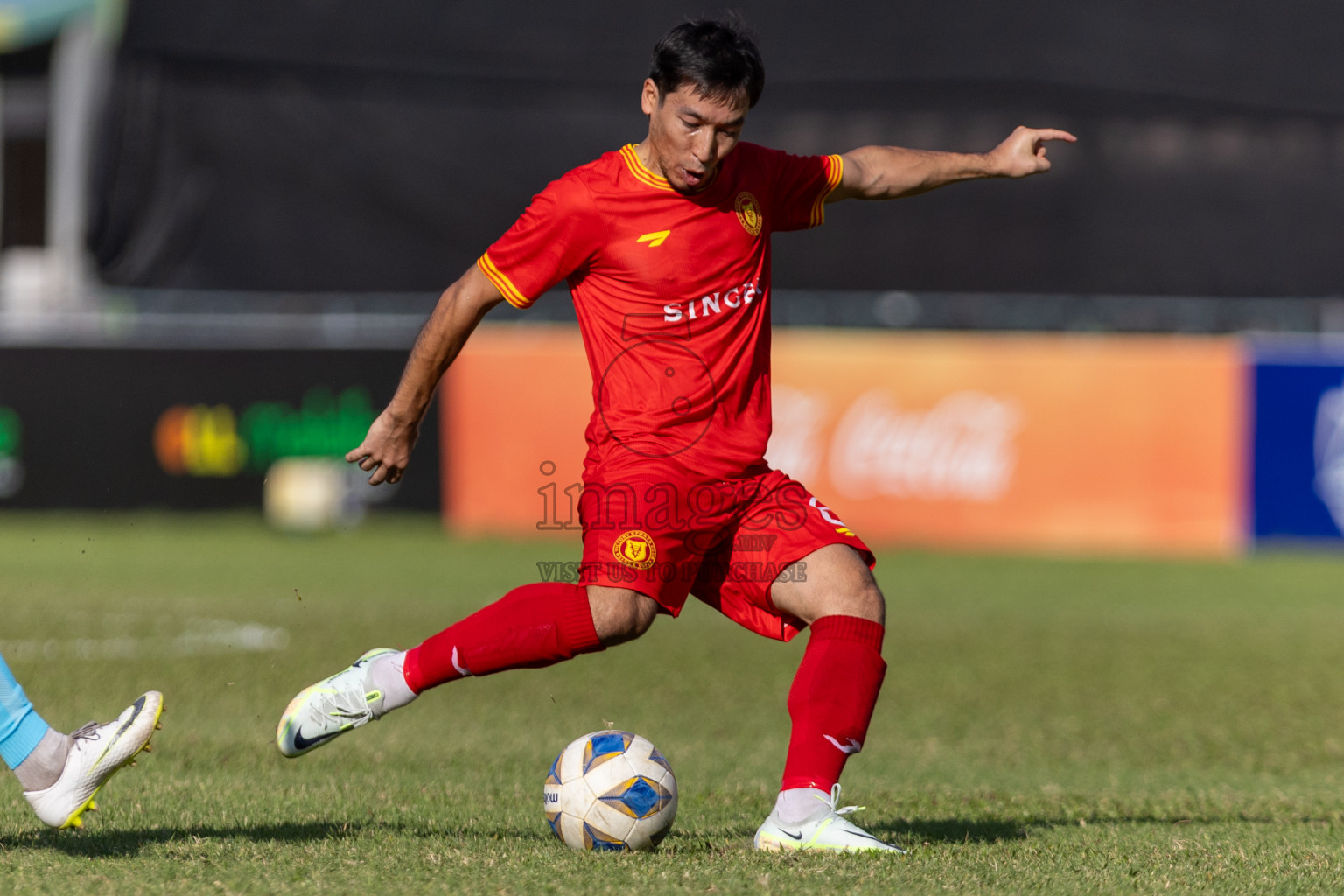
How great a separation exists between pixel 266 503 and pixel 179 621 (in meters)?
5.56

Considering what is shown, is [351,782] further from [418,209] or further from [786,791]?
[418,209]

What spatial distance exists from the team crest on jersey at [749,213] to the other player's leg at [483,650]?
0.98 meters

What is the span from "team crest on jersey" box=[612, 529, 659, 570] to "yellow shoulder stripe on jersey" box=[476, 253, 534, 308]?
25.0 inches

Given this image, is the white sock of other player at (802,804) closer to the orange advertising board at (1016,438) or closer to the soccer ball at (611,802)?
the soccer ball at (611,802)

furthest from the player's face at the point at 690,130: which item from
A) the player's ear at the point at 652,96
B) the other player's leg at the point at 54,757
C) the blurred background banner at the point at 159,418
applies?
the blurred background banner at the point at 159,418

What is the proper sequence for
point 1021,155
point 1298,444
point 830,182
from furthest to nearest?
1. point 1298,444
2. point 1021,155
3. point 830,182

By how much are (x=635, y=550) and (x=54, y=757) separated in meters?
1.43

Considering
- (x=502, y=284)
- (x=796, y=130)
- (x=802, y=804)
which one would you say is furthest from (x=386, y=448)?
(x=796, y=130)

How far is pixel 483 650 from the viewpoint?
13.6 ft

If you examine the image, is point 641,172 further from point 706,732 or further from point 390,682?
point 706,732

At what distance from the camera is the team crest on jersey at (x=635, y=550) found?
13.5 ft

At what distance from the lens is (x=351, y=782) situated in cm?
517

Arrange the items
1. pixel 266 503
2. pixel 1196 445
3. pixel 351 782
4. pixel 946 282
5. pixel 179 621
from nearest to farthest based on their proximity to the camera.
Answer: pixel 351 782, pixel 179 621, pixel 1196 445, pixel 266 503, pixel 946 282

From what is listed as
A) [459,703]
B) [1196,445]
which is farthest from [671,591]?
[1196,445]
